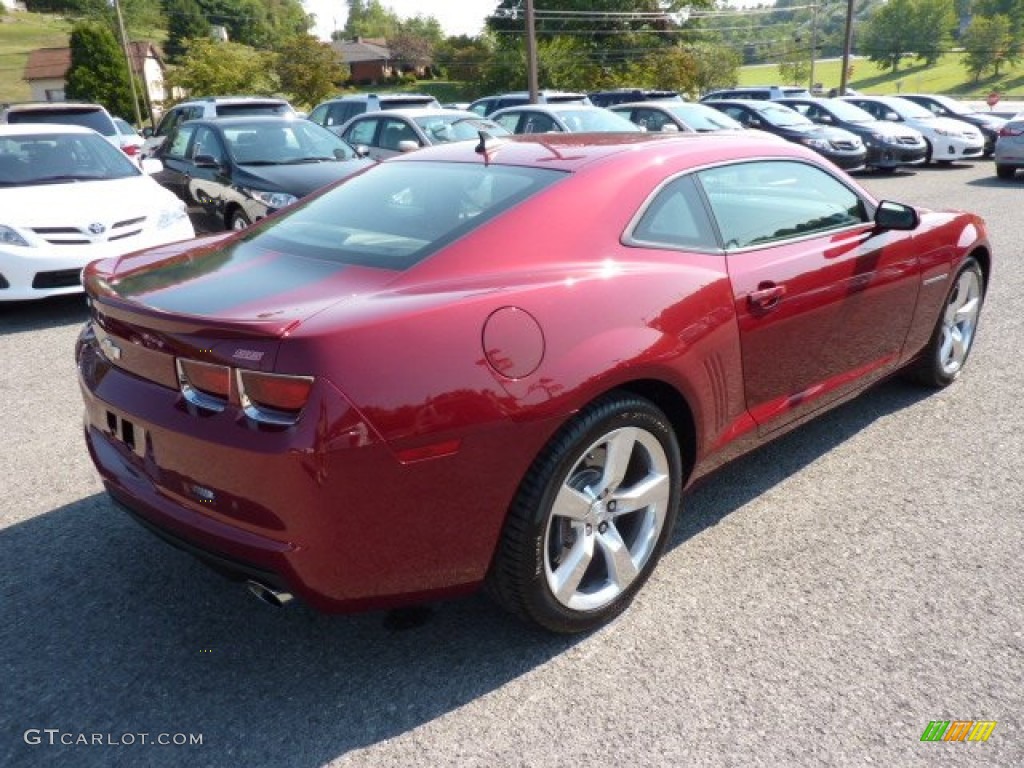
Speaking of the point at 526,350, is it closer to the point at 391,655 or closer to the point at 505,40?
the point at 391,655

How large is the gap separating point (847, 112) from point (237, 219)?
1460 cm

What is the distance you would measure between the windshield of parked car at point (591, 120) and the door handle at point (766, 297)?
10386 millimetres

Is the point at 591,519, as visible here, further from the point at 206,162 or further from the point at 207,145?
the point at 207,145

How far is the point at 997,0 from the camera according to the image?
116 metres

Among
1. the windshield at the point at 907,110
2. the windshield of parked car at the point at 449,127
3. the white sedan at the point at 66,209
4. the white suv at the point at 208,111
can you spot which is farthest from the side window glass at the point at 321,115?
the windshield at the point at 907,110

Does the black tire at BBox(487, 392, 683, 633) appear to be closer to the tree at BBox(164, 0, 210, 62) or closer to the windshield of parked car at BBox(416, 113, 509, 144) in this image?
the windshield of parked car at BBox(416, 113, 509, 144)

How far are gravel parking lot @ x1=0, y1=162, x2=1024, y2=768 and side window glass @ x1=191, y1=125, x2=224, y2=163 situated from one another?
236 inches

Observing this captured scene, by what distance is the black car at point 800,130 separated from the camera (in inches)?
623

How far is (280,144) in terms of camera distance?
29.7ft

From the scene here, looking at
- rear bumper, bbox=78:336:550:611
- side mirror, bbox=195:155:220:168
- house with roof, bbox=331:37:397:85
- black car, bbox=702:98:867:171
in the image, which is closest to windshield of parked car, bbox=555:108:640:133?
black car, bbox=702:98:867:171

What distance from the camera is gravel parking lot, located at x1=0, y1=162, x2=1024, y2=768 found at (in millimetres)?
2232

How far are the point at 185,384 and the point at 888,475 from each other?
9.91ft

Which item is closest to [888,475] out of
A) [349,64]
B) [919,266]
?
[919,266]

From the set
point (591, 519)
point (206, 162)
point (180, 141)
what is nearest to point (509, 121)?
point (180, 141)
